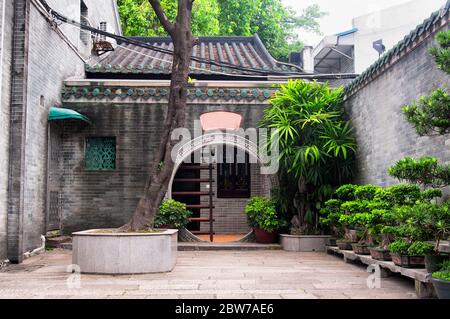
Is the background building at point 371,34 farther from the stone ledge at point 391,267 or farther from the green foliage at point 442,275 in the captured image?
the green foliage at point 442,275

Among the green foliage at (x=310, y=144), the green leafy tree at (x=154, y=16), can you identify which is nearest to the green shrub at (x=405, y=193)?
the green foliage at (x=310, y=144)

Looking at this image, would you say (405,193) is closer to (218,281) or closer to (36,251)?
(218,281)

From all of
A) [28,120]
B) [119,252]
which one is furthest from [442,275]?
[28,120]

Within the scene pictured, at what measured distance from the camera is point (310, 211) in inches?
360

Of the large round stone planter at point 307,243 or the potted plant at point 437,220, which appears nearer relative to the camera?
the potted plant at point 437,220

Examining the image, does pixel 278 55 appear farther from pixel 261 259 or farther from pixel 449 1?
pixel 449 1

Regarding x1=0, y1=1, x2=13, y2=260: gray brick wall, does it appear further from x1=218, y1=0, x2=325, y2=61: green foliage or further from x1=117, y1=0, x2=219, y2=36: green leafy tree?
x1=218, y1=0, x2=325, y2=61: green foliage

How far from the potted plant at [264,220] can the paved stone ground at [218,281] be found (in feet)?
4.98

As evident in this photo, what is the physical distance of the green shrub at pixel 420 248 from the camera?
4.52 metres

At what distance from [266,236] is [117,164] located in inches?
125

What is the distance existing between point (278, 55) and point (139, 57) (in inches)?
335

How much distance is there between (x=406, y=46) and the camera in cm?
681

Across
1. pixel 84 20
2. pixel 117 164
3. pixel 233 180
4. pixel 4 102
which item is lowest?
pixel 233 180

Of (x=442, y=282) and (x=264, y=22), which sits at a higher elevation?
(x=264, y=22)
